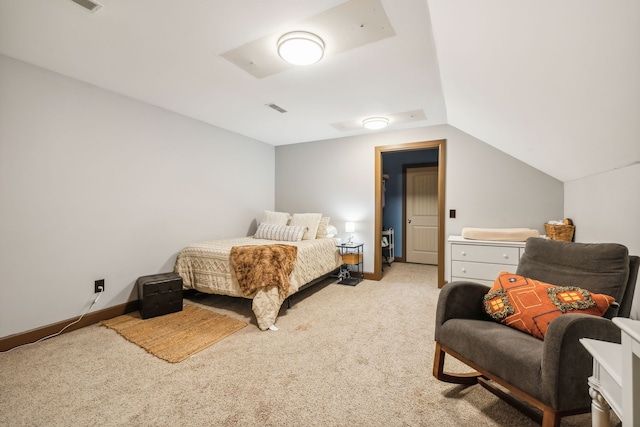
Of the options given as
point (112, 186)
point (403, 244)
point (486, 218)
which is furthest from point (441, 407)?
point (403, 244)

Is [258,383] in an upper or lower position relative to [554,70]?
lower

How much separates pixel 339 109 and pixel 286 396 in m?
2.88

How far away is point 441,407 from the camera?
5.06ft

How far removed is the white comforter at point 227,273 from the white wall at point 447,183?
1.20 meters

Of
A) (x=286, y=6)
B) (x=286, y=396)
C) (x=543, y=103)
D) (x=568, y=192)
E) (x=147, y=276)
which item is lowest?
(x=286, y=396)

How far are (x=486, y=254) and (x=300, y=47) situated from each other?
2.80 m

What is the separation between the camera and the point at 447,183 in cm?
387

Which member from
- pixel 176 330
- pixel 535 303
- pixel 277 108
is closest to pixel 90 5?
pixel 277 108

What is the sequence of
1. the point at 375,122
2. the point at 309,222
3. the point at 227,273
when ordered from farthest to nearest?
the point at 309,222, the point at 375,122, the point at 227,273

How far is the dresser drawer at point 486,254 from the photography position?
9.65 ft

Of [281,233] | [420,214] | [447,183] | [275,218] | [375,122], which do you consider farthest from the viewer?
[420,214]

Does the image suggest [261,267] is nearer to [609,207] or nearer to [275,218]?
[275,218]

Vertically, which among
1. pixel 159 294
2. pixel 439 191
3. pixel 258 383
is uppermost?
pixel 439 191

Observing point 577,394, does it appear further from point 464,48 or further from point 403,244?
point 403,244
